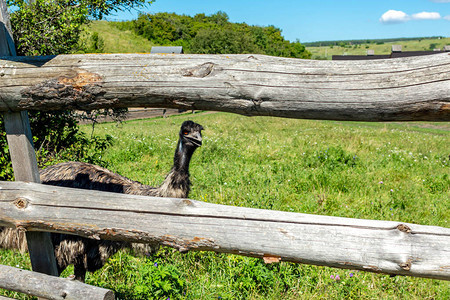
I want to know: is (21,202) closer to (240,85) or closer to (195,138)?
(240,85)

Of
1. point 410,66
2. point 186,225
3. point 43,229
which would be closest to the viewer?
point 410,66

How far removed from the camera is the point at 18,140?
2.60 metres

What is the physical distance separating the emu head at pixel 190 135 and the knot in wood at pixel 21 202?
185 cm

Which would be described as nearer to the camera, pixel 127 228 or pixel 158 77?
pixel 158 77

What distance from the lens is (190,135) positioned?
4070 millimetres

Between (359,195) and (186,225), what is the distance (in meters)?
4.93

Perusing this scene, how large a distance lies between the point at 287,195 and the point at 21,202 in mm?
4532

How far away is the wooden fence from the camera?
183 centimetres

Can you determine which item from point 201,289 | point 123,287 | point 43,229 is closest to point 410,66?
point 43,229

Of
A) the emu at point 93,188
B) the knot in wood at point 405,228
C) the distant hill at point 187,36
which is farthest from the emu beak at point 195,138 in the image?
the distant hill at point 187,36

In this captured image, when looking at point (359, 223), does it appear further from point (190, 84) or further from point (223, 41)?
point (223, 41)

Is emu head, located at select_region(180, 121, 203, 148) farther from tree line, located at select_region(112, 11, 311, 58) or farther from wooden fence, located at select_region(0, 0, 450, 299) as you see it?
tree line, located at select_region(112, 11, 311, 58)

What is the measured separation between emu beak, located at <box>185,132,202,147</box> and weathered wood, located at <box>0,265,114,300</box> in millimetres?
1937

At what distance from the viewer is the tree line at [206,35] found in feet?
148
